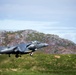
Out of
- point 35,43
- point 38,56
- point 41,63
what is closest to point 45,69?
point 41,63

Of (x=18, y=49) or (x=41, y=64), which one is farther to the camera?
(x=41, y=64)

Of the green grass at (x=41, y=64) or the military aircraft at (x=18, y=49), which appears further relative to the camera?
the green grass at (x=41, y=64)

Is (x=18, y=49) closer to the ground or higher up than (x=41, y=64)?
higher up

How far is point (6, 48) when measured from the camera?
30.8 metres

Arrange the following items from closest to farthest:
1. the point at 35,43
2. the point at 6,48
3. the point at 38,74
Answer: the point at 6,48 → the point at 35,43 → the point at 38,74

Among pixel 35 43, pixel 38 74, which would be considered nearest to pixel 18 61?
pixel 38 74

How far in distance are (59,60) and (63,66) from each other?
623cm

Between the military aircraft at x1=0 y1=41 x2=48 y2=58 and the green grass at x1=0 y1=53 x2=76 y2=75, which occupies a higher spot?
the military aircraft at x1=0 y1=41 x2=48 y2=58

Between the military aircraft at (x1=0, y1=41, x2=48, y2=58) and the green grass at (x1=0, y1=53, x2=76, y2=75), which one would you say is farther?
the green grass at (x1=0, y1=53, x2=76, y2=75)

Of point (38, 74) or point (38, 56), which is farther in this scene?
point (38, 56)

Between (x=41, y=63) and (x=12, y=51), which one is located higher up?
(x=12, y=51)

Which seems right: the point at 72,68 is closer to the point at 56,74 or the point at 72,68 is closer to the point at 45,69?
the point at 45,69

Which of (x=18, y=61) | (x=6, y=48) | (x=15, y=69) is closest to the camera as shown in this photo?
(x=6, y=48)

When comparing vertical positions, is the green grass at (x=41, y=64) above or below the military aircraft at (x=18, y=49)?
below
